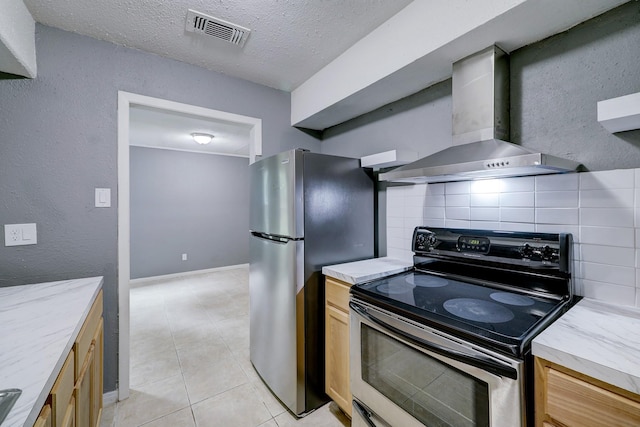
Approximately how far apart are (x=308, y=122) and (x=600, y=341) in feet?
7.67

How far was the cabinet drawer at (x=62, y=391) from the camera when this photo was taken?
776mm

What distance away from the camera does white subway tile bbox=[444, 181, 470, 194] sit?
1.63m

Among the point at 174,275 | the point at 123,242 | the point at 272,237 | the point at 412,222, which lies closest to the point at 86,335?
the point at 123,242

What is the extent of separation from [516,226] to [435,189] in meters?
0.50

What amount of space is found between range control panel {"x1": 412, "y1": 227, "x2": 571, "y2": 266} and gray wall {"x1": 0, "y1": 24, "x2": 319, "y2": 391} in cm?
208

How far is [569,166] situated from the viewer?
3.81 feet

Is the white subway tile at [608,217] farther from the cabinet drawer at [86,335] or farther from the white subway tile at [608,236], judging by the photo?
the cabinet drawer at [86,335]

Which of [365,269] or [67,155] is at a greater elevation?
[67,155]

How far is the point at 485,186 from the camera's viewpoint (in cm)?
154

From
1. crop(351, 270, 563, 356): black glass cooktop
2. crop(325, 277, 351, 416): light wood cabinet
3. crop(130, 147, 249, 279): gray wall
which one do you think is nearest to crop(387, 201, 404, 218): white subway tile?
crop(351, 270, 563, 356): black glass cooktop

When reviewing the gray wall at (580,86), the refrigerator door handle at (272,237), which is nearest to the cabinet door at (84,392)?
the refrigerator door handle at (272,237)

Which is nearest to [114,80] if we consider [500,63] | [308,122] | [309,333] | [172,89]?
[172,89]

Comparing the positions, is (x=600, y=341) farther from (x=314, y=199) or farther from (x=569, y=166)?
(x=314, y=199)

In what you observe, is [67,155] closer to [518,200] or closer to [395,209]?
[395,209]
